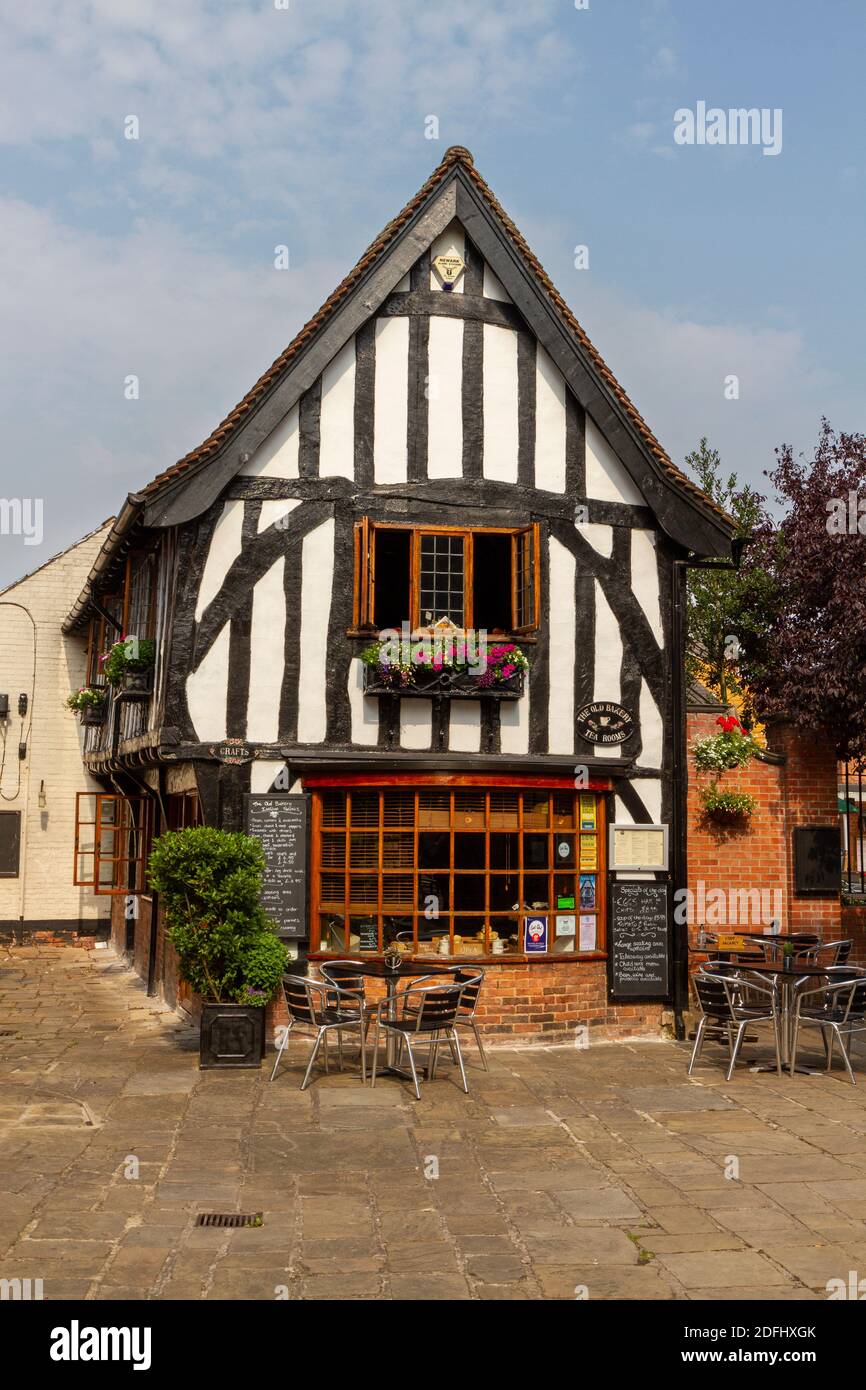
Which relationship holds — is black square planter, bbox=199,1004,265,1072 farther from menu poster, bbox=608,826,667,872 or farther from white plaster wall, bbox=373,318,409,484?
white plaster wall, bbox=373,318,409,484

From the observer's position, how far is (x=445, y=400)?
11953 mm

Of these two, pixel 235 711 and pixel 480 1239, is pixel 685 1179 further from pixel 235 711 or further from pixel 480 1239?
pixel 235 711

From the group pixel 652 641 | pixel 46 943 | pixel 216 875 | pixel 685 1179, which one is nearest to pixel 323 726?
pixel 216 875

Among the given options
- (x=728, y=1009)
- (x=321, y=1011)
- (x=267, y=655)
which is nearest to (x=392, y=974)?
(x=321, y=1011)

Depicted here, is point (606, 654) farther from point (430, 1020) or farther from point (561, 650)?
point (430, 1020)

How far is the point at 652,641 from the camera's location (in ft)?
40.4

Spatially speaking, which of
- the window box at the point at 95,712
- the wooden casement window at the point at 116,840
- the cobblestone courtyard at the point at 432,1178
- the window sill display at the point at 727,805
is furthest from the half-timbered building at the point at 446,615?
the window box at the point at 95,712

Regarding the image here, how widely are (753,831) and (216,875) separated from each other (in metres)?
5.52

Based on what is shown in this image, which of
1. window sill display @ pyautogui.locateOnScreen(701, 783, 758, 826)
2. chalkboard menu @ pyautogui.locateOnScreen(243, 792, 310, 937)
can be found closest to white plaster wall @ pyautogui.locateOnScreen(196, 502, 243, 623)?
chalkboard menu @ pyautogui.locateOnScreen(243, 792, 310, 937)

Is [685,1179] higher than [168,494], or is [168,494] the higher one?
[168,494]

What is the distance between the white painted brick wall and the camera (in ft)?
63.4

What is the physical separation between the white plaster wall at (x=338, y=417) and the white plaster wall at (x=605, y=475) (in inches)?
92.2

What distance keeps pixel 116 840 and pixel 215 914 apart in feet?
22.3

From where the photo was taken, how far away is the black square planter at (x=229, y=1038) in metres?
10.2
